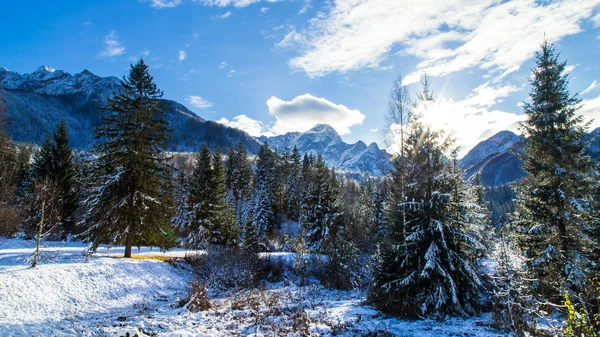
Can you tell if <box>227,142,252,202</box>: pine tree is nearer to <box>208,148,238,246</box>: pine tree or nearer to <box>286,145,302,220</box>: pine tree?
<box>286,145,302,220</box>: pine tree

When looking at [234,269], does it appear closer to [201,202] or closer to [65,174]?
[201,202]

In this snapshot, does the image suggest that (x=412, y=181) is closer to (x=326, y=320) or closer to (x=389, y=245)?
(x=389, y=245)

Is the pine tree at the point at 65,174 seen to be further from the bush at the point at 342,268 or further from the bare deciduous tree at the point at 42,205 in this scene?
the bush at the point at 342,268

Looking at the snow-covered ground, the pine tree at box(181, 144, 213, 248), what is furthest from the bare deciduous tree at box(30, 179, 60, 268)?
the pine tree at box(181, 144, 213, 248)

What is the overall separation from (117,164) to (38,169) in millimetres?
18169

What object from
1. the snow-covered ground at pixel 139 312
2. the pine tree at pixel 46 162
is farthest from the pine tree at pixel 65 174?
the snow-covered ground at pixel 139 312

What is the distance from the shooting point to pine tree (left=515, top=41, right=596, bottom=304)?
1428 centimetres

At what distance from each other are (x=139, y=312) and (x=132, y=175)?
1109 cm

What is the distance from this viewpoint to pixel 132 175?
1931 cm

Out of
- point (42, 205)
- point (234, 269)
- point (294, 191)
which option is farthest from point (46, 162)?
point (294, 191)

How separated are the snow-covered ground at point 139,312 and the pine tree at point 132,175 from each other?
306 centimetres

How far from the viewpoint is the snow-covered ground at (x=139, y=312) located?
28.2ft

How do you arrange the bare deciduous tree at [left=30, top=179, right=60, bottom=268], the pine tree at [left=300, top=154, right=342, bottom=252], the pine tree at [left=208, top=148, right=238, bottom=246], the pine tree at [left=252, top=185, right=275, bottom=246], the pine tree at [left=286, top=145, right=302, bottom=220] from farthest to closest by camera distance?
the pine tree at [left=286, top=145, right=302, bottom=220] < the pine tree at [left=252, top=185, right=275, bottom=246] < the pine tree at [left=300, top=154, right=342, bottom=252] < the pine tree at [left=208, top=148, right=238, bottom=246] < the bare deciduous tree at [left=30, top=179, right=60, bottom=268]

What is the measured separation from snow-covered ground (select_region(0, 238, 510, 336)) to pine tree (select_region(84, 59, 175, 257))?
306 centimetres
